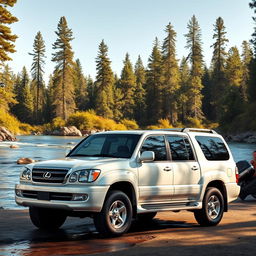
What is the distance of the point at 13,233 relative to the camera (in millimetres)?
9406

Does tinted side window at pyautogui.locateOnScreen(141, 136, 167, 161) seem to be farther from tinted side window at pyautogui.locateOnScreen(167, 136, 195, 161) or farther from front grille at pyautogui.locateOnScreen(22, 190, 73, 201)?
front grille at pyautogui.locateOnScreen(22, 190, 73, 201)

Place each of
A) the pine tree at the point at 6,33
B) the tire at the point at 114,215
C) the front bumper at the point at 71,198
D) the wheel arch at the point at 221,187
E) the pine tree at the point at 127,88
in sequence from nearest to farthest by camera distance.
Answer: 1. the front bumper at the point at 71,198
2. the tire at the point at 114,215
3. the wheel arch at the point at 221,187
4. the pine tree at the point at 6,33
5. the pine tree at the point at 127,88

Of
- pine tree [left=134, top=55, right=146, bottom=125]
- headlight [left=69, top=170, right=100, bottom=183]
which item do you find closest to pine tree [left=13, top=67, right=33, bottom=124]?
pine tree [left=134, top=55, right=146, bottom=125]

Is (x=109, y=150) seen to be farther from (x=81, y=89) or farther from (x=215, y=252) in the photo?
(x=81, y=89)

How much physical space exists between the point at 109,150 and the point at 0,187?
10862 mm

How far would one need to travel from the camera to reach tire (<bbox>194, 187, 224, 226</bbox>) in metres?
10.8

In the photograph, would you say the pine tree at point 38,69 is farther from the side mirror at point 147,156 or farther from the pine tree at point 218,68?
the side mirror at point 147,156

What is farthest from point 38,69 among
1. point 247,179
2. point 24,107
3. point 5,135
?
point 247,179

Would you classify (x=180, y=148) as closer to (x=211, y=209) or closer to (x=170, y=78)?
(x=211, y=209)

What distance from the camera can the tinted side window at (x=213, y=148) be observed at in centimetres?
1117

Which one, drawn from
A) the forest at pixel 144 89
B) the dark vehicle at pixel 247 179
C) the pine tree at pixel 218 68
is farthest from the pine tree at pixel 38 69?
the dark vehicle at pixel 247 179

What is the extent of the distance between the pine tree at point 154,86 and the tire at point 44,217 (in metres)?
106

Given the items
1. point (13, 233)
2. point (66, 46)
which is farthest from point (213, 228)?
point (66, 46)

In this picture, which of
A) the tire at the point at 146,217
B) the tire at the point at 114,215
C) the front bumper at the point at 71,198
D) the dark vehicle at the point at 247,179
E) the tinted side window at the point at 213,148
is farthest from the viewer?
the dark vehicle at the point at 247,179
